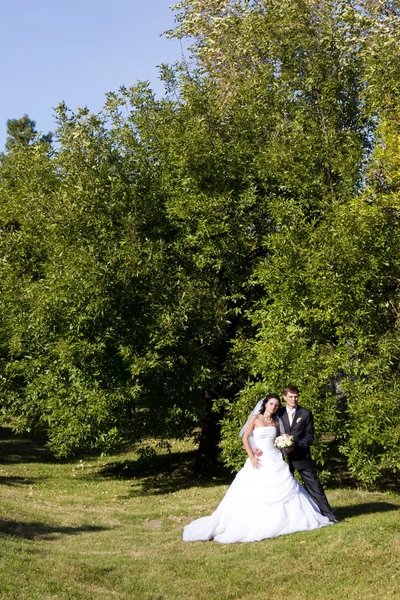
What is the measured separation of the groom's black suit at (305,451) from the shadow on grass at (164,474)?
9.10 metres

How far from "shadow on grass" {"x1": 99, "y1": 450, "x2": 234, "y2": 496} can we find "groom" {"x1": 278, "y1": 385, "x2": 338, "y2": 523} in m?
9.11

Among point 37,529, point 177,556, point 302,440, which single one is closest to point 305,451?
point 302,440

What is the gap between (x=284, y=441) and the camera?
12.5 meters

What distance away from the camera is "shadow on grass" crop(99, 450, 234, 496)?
2241cm

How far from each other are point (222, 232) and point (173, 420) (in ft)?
18.4

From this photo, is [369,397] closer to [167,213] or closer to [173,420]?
[173,420]

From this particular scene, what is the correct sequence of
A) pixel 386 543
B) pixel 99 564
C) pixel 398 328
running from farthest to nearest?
1. pixel 398 328
2. pixel 99 564
3. pixel 386 543

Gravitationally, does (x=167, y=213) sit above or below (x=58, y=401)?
above

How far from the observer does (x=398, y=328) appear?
1911 cm

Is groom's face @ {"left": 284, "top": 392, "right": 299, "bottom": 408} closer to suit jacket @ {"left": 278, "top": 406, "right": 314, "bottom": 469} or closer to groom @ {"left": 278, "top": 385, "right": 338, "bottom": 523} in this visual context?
groom @ {"left": 278, "top": 385, "right": 338, "bottom": 523}

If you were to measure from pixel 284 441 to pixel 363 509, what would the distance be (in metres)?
3.55

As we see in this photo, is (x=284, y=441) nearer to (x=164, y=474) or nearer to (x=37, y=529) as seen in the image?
(x=37, y=529)

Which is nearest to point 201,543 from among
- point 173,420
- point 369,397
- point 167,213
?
point 369,397

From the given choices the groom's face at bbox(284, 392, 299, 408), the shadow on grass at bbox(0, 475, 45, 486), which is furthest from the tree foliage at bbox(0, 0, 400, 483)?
the groom's face at bbox(284, 392, 299, 408)
